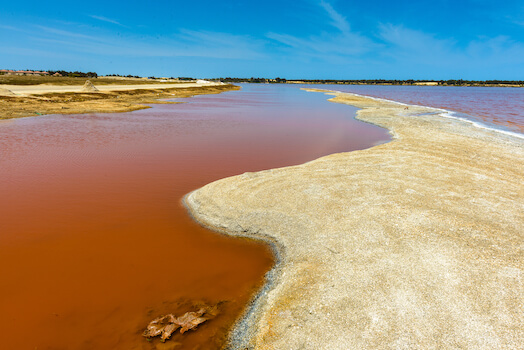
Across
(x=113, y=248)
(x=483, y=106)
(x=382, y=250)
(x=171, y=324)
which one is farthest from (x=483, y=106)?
(x=171, y=324)

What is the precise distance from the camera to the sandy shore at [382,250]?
588 centimetres

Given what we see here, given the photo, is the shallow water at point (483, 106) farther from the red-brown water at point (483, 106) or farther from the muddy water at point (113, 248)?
the muddy water at point (113, 248)

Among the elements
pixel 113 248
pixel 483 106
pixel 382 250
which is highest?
pixel 483 106

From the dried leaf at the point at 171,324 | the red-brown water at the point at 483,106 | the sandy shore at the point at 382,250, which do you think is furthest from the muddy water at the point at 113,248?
the red-brown water at the point at 483,106

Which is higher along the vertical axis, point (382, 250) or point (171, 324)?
point (382, 250)

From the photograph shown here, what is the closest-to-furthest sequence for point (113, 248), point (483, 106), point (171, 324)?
1. point (171, 324)
2. point (113, 248)
3. point (483, 106)

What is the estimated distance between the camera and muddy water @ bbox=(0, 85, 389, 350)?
6520 millimetres

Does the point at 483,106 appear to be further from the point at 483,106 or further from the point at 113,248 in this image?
the point at 113,248

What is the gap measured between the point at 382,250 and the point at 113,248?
8.41m

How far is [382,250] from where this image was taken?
8.15 meters

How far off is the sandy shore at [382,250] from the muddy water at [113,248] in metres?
0.96

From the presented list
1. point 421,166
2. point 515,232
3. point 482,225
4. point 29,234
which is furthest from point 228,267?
point 421,166

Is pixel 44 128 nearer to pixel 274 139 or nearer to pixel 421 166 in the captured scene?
pixel 274 139

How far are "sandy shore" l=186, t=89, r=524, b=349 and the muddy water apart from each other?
96cm
